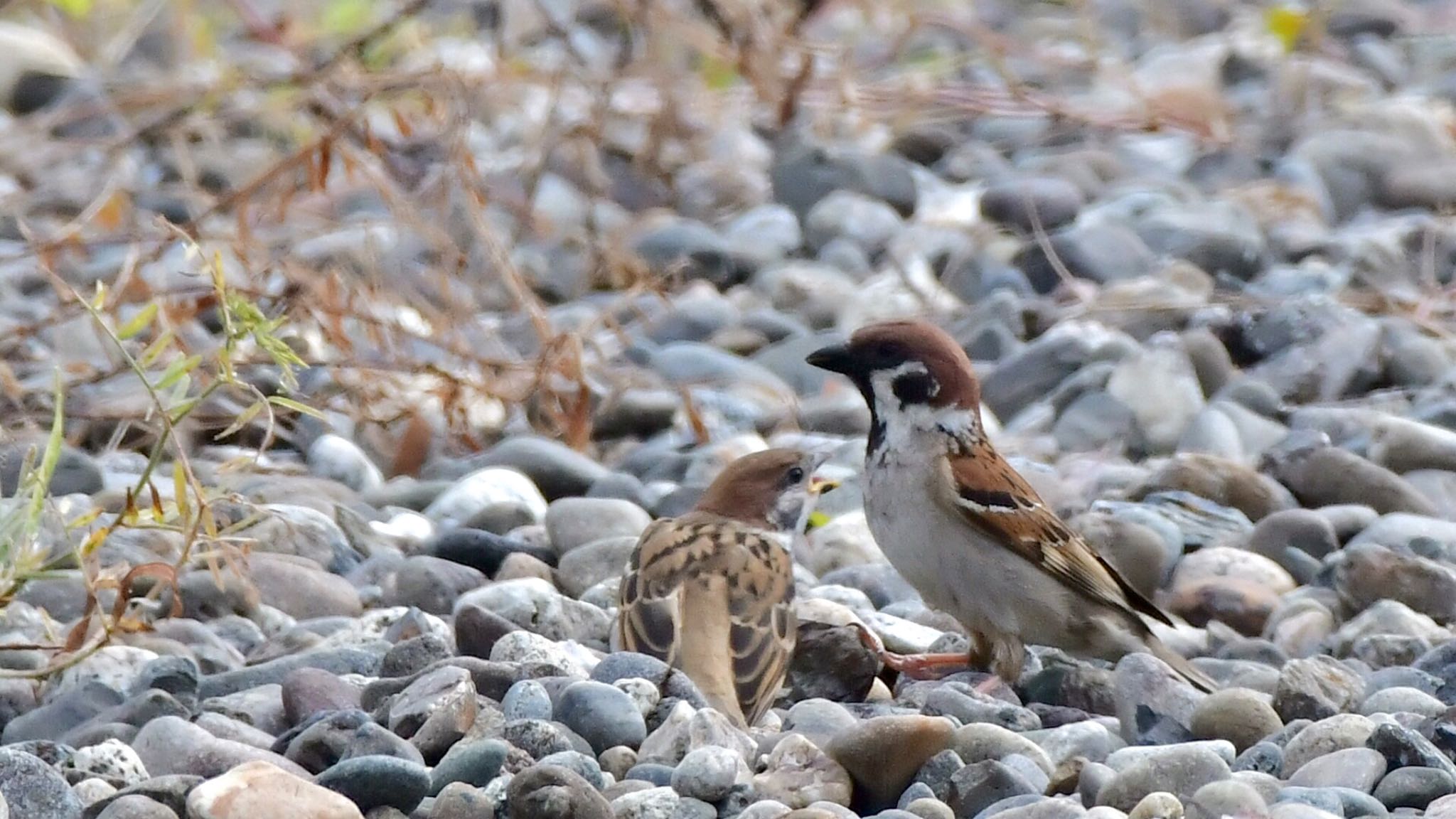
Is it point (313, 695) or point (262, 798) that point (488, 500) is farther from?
point (262, 798)

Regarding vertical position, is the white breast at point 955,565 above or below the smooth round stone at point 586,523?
above

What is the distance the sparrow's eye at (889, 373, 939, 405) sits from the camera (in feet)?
17.3

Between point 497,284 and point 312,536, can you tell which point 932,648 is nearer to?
point 312,536

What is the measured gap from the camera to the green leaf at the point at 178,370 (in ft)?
12.5

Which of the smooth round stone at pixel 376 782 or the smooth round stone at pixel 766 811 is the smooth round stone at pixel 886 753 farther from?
the smooth round stone at pixel 376 782

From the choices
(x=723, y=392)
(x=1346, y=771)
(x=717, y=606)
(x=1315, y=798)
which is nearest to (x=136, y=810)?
(x=717, y=606)

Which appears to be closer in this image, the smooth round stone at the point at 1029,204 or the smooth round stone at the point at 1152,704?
the smooth round stone at the point at 1152,704

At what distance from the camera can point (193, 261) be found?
7.71 m

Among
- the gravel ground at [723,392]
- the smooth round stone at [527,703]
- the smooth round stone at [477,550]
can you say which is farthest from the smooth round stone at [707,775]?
the smooth round stone at [477,550]

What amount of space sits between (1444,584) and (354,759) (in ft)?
9.32

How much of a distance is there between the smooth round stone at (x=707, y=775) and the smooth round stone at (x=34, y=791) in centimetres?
99

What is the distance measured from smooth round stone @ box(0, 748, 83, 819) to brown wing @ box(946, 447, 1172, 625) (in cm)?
213

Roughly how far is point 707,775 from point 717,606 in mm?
1057

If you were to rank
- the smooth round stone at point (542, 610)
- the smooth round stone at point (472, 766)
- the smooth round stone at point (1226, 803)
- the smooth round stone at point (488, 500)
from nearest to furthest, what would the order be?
the smooth round stone at point (1226, 803) → the smooth round stone at point (472, 766) → the smooth round stone at point (542, 610) → the smooth round stone at point (488, 500)
